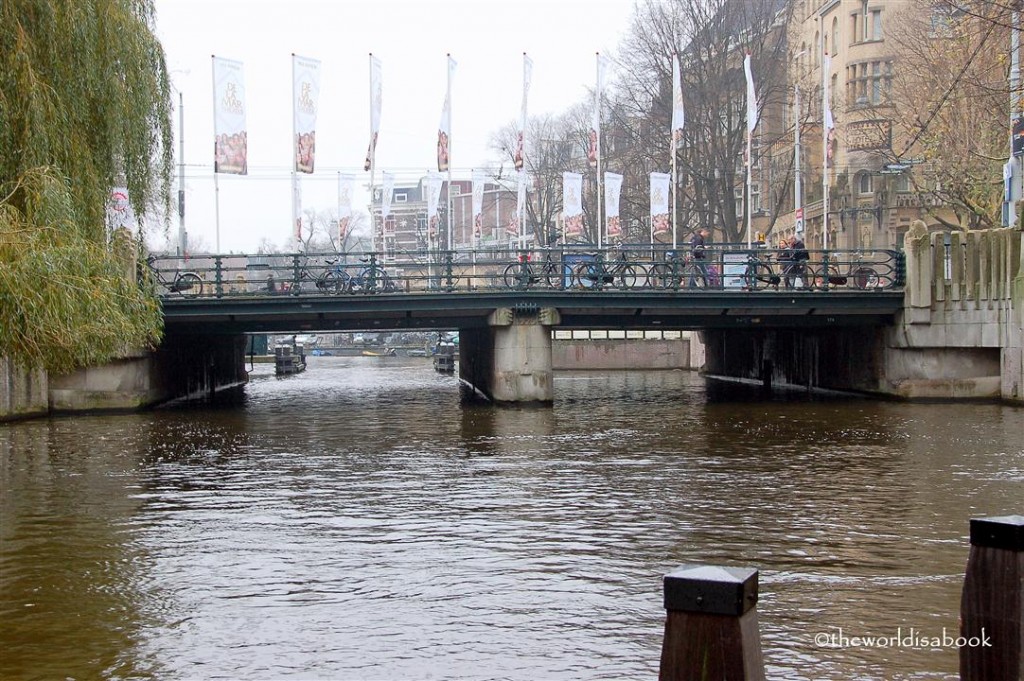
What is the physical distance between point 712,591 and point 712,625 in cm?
15

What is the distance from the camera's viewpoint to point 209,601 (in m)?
10.2

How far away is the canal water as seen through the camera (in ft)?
28.5

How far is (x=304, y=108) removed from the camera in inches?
1471

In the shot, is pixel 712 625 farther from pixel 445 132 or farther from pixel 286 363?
pixel 286 363

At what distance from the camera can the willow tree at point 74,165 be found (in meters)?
14.1

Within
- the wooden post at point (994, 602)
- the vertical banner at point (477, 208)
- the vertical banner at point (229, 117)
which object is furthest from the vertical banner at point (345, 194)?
the wooden post at point (994, 602)

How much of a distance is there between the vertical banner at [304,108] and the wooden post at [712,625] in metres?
33.8

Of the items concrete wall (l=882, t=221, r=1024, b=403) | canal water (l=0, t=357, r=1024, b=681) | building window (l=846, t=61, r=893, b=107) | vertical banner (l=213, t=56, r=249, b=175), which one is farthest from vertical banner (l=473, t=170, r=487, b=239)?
canal water (l=0, t=357, r=1024, b=681)

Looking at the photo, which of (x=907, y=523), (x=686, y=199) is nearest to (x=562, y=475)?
(x=907, y=523)

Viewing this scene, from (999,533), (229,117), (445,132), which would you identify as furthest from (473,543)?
(445,132)

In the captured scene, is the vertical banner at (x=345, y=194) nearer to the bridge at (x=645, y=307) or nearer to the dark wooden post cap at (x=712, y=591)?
the bridge at (x=645, y=307)

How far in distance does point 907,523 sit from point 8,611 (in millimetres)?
9370

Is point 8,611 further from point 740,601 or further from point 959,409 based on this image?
point 959,409

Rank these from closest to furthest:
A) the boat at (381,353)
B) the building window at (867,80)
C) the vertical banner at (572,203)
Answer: the vertical banner at (572,203) < the building window at (867,80) < the boat at (381,353)
